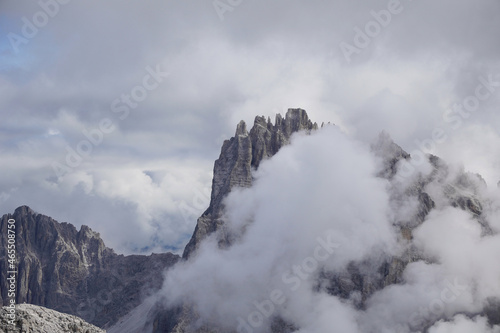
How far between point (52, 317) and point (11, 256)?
16640mm

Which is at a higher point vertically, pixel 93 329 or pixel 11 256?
pixel 11 256

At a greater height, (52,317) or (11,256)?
(11,256)

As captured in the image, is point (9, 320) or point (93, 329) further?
point (93, 329)

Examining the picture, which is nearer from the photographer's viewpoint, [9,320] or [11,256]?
[9,320]

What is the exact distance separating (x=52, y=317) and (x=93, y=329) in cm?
1099

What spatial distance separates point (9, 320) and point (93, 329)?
23231 mm

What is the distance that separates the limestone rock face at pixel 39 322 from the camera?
4476 inches

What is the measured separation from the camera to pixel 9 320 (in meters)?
113

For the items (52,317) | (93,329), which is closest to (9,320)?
(52,317)

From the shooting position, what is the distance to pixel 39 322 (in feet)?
389

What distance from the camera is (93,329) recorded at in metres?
132

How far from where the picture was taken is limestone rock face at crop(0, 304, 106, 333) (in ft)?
373

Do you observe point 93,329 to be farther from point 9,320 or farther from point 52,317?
point 9,320

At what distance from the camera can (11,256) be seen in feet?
425
